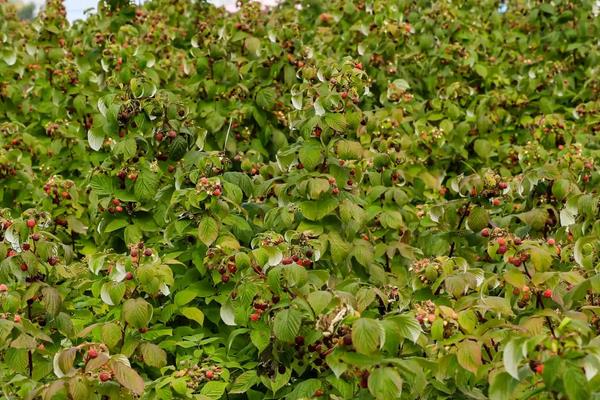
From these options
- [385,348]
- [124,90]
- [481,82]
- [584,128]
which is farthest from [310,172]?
[481,82]

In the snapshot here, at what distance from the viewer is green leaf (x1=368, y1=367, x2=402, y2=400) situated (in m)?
2.97

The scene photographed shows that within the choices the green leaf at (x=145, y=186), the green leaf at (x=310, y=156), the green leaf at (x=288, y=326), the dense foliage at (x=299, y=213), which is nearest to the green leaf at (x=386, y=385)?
the dense foliage at (x=299, y=213)

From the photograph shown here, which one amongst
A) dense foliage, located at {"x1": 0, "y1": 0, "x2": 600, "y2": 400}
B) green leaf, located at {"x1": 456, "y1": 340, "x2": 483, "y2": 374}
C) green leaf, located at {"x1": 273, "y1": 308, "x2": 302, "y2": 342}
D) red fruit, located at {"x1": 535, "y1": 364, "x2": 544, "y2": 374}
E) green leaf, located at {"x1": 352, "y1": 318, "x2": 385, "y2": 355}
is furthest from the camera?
green leaf, located at {"x1": 273, "y1": 308, "x2": 302, "y2": 342}

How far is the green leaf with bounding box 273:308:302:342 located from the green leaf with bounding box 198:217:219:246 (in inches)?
38.0

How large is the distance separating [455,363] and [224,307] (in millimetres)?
1287

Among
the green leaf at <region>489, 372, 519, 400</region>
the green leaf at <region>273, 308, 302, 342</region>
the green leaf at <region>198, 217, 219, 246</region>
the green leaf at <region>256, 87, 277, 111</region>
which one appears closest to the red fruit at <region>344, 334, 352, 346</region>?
the green leaf at <region>273, 308, 302, 342</region>

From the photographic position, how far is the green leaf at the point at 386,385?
2.97 m

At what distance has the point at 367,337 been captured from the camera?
303cm

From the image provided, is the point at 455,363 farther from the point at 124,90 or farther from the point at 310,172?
the point at 124,90

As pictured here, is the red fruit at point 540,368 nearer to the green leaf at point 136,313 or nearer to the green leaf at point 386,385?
the green leaf at point 386,385

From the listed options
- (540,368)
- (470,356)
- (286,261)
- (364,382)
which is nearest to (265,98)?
(286,261)

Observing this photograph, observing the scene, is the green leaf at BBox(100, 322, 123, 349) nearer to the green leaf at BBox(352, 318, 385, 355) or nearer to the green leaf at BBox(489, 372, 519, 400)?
the green leaf at BBox(352, 318, 385, 355)

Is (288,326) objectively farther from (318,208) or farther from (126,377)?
(318,208)

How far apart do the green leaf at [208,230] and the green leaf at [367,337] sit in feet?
4.75
